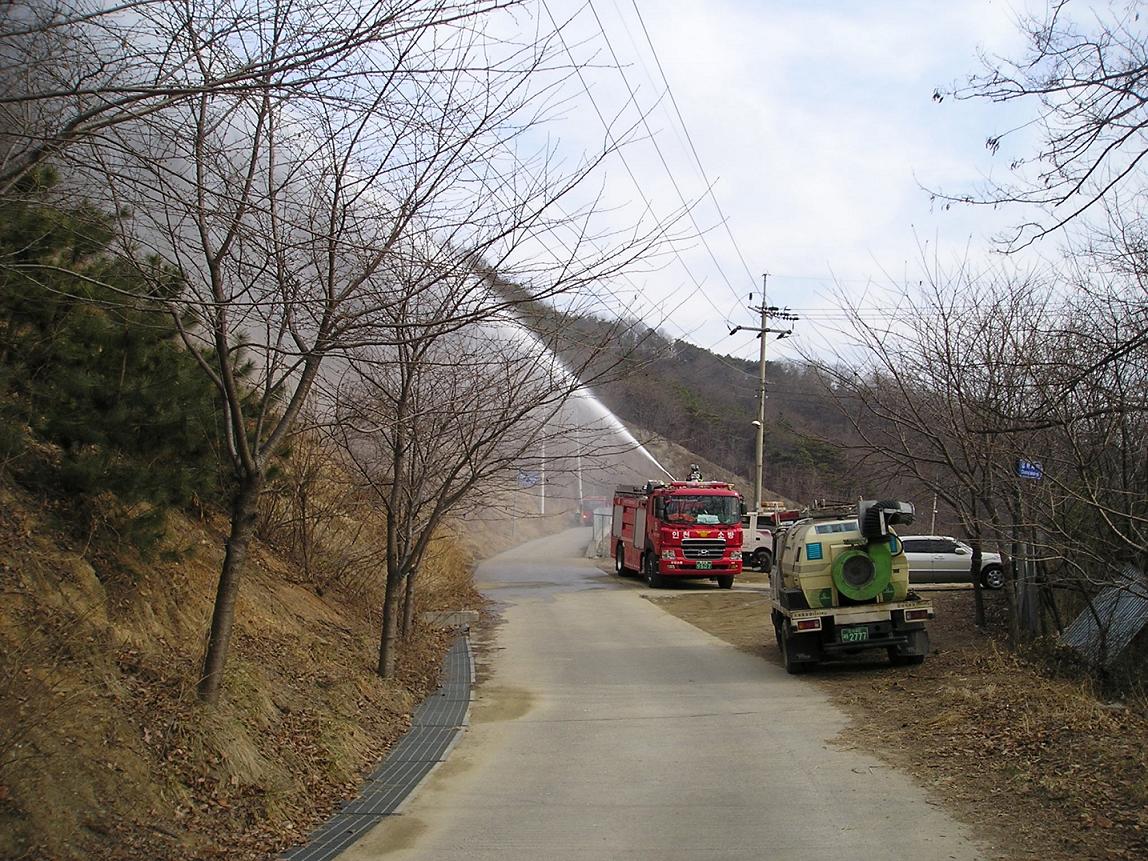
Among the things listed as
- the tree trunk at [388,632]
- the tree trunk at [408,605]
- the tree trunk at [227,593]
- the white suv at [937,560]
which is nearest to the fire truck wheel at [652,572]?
the white suv at [937,560]

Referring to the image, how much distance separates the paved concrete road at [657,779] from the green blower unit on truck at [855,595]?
77 centimetres

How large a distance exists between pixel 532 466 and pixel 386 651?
2.75m

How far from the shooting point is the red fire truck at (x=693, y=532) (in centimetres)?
3133

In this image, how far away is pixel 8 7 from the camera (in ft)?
17.8

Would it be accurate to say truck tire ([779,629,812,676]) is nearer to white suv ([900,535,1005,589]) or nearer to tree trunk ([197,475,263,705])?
tree trunk ([197,475,263,705])

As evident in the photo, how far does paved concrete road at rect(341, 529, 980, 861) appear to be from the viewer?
6926mm

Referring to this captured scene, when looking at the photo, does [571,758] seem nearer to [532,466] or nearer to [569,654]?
[532,466]

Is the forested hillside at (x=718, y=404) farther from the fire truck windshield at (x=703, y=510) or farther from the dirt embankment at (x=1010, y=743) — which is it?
the dirt embankment at (x=1010, y=743)

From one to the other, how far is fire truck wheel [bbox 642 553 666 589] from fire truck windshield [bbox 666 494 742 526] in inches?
57.6

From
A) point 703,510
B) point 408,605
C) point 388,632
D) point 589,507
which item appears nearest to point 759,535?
point 703,510

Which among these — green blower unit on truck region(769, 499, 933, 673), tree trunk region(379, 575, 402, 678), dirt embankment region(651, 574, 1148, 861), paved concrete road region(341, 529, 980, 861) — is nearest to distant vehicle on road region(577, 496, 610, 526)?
green blower unit on truck region(769, 499, 933, 673)

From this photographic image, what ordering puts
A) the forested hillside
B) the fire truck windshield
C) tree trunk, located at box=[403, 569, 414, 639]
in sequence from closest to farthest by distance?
the forested hillside < tree trunk, located at box=[403, 569, 414, 639] < the fire truck windshield

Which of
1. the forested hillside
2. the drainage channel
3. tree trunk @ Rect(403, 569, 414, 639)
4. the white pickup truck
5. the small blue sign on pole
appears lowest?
the drainage channel

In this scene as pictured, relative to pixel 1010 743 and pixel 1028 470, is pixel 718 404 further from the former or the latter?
pixel 1010 743
